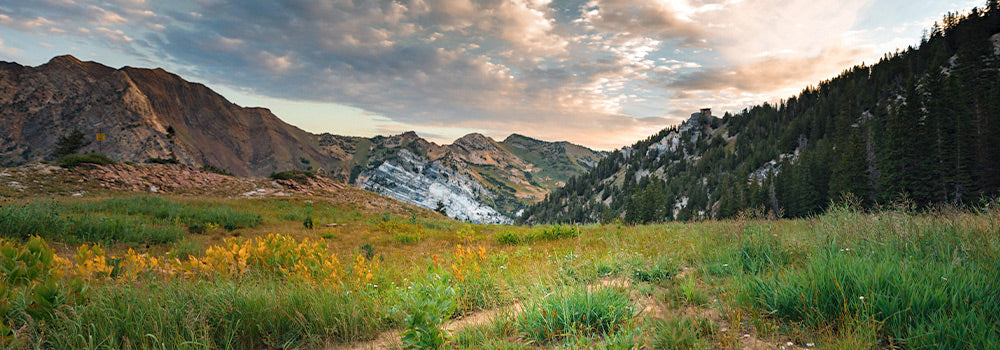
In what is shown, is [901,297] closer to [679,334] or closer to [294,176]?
[679,334]

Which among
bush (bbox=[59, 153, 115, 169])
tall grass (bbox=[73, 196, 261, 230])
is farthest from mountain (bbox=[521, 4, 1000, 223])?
bush (bbox=[59, 153, 115, 169])

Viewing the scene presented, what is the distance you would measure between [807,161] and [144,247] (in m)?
88.2

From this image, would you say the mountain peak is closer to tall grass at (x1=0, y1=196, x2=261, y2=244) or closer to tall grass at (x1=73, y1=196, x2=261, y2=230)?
tall grass at (x1=73, y1=196, x2=261, y2=230)

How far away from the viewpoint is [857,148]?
48938 millimetres

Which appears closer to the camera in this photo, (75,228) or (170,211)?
(75,228)

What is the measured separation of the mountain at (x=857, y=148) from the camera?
3888cm

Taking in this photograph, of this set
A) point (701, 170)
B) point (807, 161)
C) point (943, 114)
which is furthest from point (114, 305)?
point (701, 170)

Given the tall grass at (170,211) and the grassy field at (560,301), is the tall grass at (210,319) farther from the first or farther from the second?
the tall grass at (170,211)

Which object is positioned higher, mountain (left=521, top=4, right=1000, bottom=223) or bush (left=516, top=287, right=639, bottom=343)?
mountain (left=521, top=4, right=1000, bottom=223)

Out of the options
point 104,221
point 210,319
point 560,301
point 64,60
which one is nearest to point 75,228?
point 104,221

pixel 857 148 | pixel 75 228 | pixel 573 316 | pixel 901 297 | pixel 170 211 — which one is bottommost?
pixel 170 211

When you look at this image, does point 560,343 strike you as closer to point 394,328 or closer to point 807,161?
point 394,328

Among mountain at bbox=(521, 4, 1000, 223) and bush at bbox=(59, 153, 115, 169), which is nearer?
bush at bbox=(59, 153, 115, 169)

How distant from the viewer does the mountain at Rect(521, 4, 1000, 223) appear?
38875 millimetres
